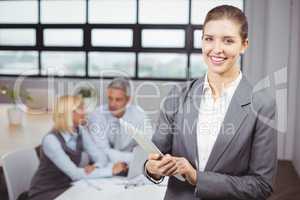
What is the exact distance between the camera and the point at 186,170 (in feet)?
2.84

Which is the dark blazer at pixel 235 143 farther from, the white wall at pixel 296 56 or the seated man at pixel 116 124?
the white wall at pixel 296 56

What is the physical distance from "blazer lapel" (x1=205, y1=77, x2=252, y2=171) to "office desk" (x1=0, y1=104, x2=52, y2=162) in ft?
A: 4.74

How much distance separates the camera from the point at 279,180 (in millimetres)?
3748

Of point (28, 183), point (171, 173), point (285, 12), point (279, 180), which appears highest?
point (285, 12)

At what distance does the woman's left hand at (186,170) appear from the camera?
0.85 meters

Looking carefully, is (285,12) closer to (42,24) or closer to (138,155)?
(138,155)

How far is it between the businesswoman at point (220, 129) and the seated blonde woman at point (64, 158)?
112cm

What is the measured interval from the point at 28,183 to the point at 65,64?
3737mm

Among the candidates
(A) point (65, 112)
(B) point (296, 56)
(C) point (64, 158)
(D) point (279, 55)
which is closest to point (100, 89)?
→ (D) point (279, 55)

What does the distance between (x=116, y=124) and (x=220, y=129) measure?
1.83 metres

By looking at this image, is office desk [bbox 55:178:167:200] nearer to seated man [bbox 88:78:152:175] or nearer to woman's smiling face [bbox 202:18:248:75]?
seated man [bbox 88:78:152:175]

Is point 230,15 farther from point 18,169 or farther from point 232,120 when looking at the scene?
point 18,169

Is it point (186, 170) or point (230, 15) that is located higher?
point (230, 15)

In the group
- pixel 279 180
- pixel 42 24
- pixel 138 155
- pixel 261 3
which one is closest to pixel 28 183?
pixel 138 155
